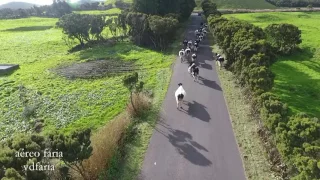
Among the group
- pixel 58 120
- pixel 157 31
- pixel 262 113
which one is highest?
pixel 157 31

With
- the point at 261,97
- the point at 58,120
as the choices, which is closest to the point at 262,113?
the point at 261,97

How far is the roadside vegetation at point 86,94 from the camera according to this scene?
15.5 meters

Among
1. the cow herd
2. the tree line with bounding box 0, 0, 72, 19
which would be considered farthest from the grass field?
the tree line with bounding box 0, 0, 72, 19

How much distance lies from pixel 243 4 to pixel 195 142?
8954 cm

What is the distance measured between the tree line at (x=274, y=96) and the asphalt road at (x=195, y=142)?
2825mm

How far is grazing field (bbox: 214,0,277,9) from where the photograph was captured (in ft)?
323

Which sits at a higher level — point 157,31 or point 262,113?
point 157,31

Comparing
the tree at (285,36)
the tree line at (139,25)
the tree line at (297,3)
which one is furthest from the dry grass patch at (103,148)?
the tree line at (297,3)

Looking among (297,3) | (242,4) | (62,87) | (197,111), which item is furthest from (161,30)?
(297,3)

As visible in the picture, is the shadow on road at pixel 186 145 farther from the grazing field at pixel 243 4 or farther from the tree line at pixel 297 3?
the tree line at pixel 297 3

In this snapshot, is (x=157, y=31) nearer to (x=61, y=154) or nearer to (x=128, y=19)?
(x=128, y=19)

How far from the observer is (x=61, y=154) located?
1471cm

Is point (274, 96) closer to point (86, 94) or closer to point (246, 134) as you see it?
point (246, 134)

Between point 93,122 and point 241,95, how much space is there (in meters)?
14.1
